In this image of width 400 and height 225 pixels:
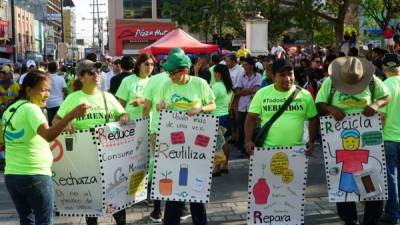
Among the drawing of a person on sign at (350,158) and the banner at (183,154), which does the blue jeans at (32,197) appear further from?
the drawing of a person on sign at (350,158)

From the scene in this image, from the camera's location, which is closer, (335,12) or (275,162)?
(275,162)

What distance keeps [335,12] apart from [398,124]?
21.9 metres

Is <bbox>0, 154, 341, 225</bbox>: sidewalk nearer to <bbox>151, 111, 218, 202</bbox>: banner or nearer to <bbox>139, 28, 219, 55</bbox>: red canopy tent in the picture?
<bbox>151, 111, 218, 202</bbox>: banner

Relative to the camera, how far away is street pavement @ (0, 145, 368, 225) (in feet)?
22.1

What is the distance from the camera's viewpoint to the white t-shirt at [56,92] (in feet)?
40.4

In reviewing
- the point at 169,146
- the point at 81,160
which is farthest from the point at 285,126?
the point at 81,160

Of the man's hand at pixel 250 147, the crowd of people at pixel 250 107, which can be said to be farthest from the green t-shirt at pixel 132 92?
the man's hand at pixel 250 147

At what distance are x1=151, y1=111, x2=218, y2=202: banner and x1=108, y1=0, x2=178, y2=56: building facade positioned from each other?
149 ft

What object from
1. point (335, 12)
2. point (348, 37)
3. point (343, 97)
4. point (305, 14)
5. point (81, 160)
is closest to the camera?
point (81, 160)

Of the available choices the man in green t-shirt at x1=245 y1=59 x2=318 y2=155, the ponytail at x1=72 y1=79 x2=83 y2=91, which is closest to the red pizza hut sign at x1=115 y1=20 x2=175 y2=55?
the ponytail at x1=72 y1=79 x2=83 y2=91

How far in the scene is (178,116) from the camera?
571 centimetres

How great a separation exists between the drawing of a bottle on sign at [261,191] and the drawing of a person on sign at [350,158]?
775 mm

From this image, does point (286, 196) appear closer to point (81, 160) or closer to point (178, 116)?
point (178, 116)

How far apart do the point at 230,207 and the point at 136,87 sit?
1967mm
